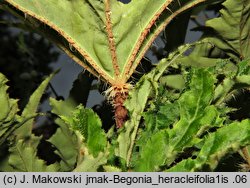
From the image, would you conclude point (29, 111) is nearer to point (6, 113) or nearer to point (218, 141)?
point (6, 113)

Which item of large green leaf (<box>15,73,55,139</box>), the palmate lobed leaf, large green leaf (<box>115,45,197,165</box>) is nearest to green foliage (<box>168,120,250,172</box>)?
large green leaf (<box>115,45,197,165</box>)

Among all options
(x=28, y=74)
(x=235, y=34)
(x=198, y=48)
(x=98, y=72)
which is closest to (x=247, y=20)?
(x=235, y=34)

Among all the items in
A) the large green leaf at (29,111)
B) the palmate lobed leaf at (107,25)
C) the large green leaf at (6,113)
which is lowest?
the large green leaf at (29,111)

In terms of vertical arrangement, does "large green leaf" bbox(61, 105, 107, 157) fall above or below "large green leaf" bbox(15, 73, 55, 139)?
above

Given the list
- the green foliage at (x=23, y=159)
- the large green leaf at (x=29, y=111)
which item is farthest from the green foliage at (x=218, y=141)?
the large green leaf at (x=29, y=111)

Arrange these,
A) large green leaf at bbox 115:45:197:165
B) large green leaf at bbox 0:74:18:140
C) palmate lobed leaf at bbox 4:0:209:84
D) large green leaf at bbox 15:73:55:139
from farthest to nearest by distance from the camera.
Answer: large green leaf at bbox 15:73:55:139, large green leaf at bbox 0:74:18:140, palmate lobed leaf at bbox 4:0:209:84, large green leaf at bbox 115:45:197:165

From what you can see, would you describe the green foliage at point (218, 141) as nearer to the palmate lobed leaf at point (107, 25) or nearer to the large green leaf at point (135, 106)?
the large green leaf at point (135, 106)

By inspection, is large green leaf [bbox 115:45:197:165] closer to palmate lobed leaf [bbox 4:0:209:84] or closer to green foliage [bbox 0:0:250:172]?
green foliage [bbox 0:0:250:172]

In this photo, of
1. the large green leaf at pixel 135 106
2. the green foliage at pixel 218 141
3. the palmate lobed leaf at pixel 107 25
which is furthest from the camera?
the palmate lobed leaf at pixel 107 25
